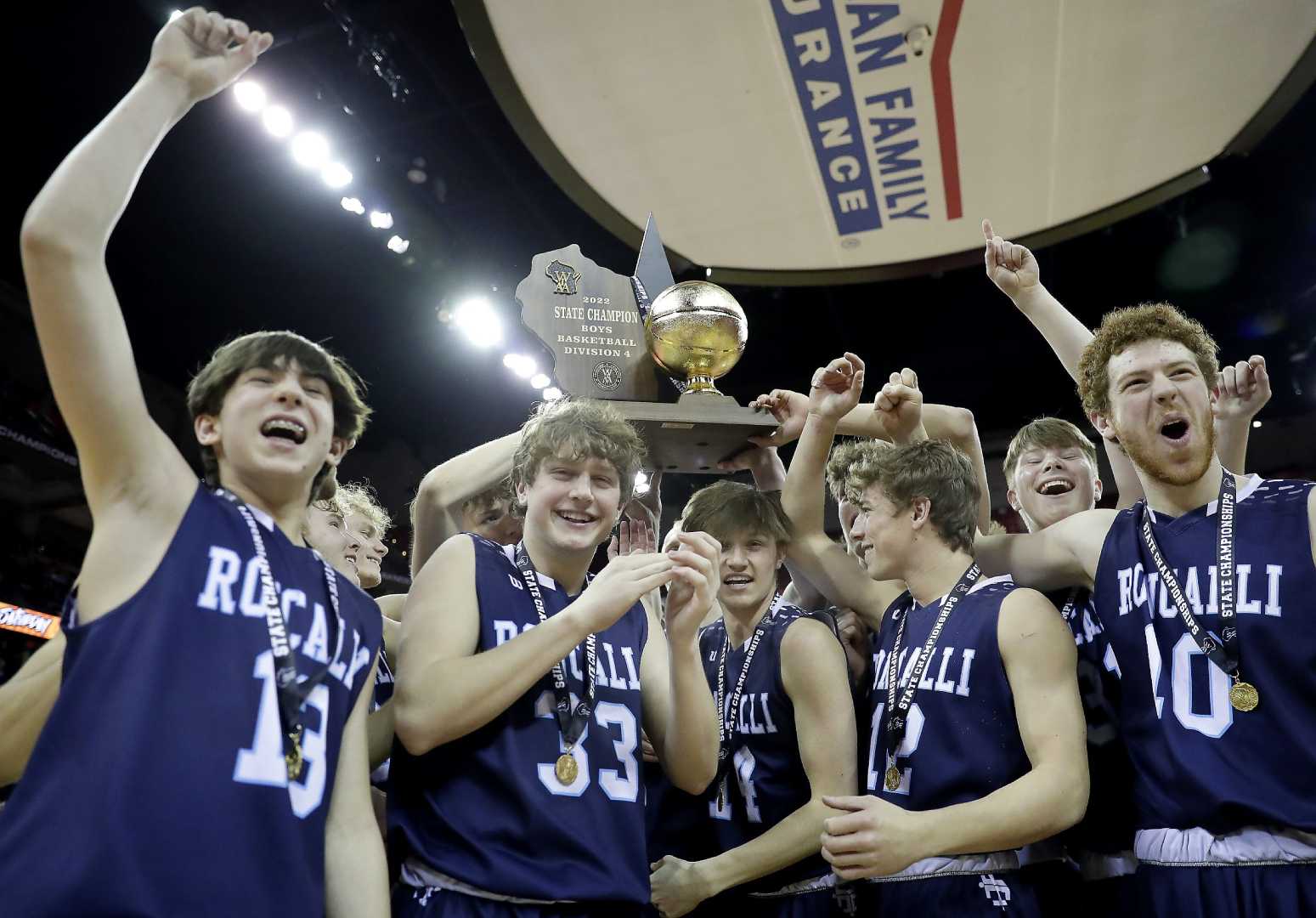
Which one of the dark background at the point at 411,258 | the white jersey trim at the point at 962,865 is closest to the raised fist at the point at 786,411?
the white jersey trim at the point at 962,865

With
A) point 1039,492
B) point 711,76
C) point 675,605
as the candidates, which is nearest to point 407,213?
point 711,76

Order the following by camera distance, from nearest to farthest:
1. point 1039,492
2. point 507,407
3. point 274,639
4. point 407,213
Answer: point 274,639, point 1039,492, point 407,213, point 507,407

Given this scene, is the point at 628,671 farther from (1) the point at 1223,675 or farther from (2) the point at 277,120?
(2) the point at 277,120

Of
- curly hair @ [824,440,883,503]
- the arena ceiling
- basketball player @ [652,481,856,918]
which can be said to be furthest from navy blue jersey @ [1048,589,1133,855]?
the arena ceiling

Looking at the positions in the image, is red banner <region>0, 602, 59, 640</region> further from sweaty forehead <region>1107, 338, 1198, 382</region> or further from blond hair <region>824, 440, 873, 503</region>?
sweaty forehead <region>1107, 338, 1198, 382</region>

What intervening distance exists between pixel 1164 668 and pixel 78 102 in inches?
294

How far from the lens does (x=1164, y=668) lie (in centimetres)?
228

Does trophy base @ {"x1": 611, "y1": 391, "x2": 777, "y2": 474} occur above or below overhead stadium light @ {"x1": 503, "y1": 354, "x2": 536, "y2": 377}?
below

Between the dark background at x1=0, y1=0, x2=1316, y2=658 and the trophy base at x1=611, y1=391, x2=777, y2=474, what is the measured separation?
3328mm

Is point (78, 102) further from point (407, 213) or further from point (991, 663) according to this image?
point (991, 663)

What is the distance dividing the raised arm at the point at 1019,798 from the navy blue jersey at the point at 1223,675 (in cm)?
20

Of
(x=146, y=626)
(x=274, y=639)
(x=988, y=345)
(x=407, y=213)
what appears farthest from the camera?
(x=988, y=345)

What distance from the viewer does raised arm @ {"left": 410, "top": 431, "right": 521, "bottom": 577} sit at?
2.83 metres

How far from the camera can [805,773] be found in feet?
8.74
